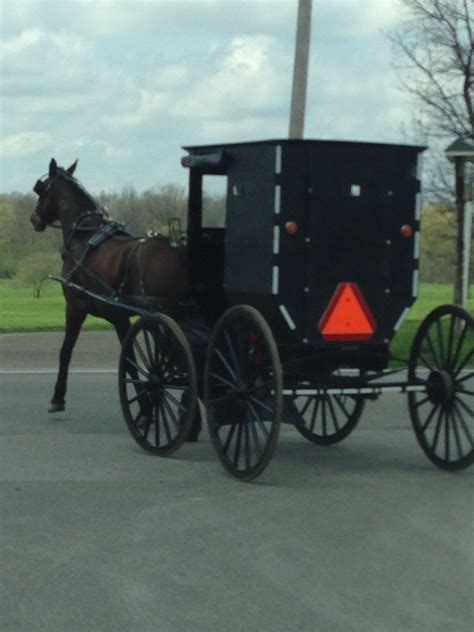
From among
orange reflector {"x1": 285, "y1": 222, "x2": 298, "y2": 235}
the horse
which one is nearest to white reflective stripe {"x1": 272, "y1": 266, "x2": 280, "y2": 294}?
orange reflector {"x1": 285, "y1": 222, "x2": 298, "y2": 235}

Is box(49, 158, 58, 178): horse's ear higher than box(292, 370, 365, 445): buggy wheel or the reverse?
higher

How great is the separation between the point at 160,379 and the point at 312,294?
5.48ft

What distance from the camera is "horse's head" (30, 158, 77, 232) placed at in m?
14.0

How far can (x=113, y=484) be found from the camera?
9.66 m

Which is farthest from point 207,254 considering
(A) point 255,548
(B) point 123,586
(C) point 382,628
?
(C) point 382,628

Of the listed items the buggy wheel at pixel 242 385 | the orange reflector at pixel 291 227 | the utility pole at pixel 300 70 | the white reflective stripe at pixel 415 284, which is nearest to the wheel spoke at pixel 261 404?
the buggy wheel at pixel 242 385

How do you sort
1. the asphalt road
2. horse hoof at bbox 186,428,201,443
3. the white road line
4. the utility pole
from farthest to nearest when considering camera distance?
1. the utility pole
2. the white road line
3. horse hoof at bbox 186,428,201,443
4. the asphalt road

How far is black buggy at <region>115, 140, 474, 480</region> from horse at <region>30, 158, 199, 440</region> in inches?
48.3

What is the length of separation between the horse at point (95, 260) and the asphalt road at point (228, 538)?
1.08 m

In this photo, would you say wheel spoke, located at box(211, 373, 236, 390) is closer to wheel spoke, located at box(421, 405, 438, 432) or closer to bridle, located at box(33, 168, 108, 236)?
wheel spoke, located at box(421, 405, 438, 432)

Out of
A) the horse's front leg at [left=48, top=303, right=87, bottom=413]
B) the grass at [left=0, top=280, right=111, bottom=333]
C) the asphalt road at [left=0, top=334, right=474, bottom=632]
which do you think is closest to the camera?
the asphalt road at [left=0, top=334, right=474, bottom=632]

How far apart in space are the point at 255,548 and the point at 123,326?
538 centimetres

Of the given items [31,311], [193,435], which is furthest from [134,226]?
[31,311]

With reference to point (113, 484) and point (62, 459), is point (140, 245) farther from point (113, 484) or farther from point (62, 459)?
point (113, 484)
